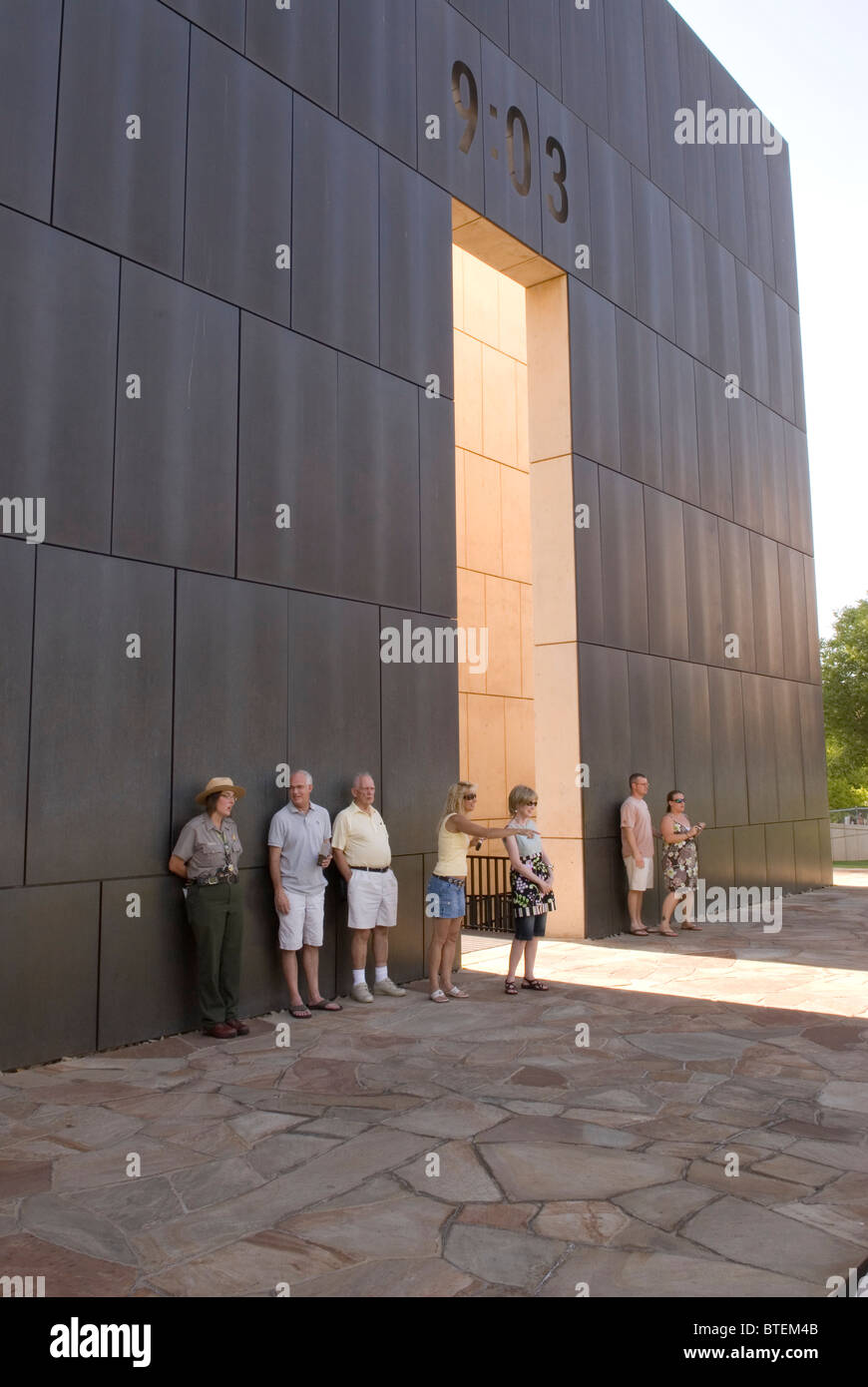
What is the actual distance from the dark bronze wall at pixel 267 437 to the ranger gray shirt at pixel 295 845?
8.1 inches

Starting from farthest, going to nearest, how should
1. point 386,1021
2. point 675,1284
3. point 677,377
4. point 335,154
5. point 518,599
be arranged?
point 518,599 < point 677,377 < point 335,154 < point 386,1021 < point 675,1284

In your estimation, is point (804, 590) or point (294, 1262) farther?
point (804, 590)

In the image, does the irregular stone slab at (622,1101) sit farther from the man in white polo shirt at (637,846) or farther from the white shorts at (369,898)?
the man in white polo shirt at (637,846)

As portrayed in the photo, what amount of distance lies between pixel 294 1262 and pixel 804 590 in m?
16.0

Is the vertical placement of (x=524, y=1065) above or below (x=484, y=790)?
below

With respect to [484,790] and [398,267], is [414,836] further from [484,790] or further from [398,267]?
[484,790]

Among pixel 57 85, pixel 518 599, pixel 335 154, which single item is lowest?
pixel 518 599

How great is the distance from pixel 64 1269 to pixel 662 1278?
2.09 m

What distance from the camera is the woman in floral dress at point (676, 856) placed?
11820 millimetres

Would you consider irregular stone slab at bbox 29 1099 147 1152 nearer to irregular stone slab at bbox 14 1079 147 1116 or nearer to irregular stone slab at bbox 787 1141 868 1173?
irregular stone slab at bbox 14 1079 147 1116

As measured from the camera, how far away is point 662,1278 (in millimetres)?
3416
